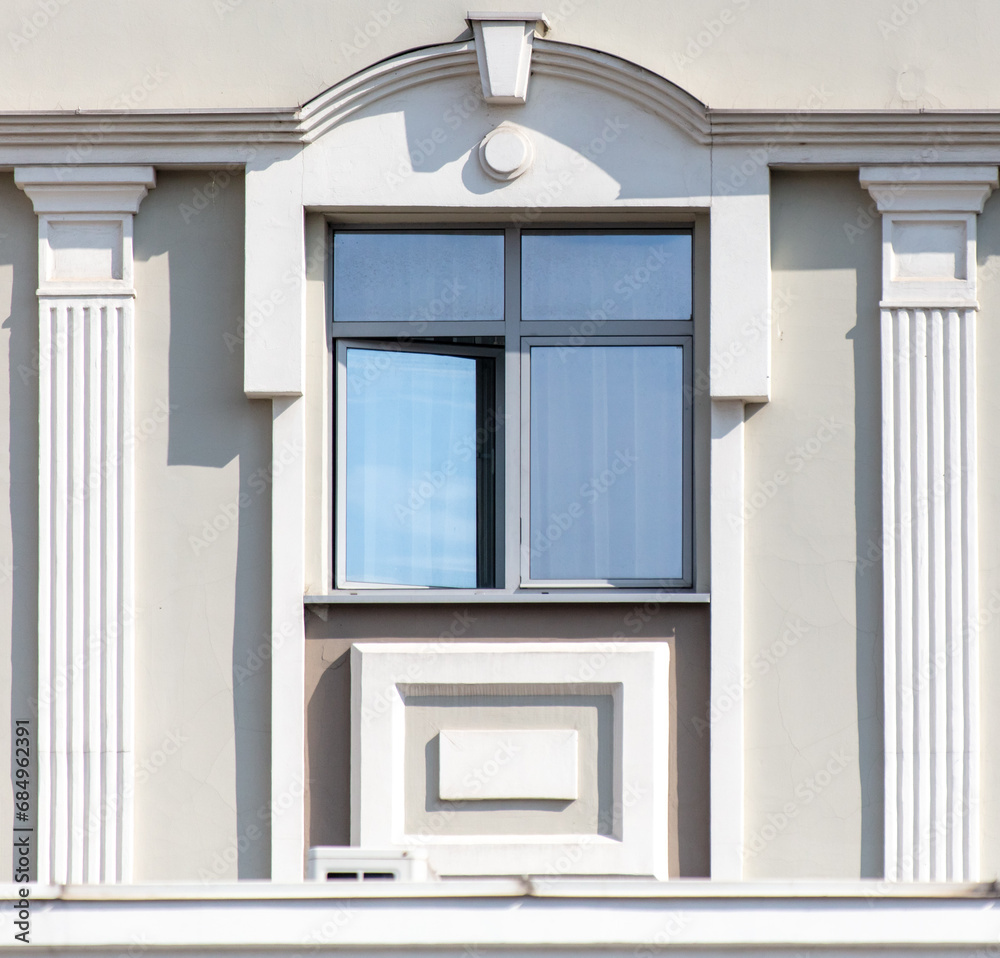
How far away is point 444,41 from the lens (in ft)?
24.6

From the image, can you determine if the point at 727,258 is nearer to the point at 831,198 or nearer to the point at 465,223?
the point at 831,198

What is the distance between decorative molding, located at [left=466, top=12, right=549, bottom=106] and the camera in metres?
7.31

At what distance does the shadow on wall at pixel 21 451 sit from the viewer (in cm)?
735

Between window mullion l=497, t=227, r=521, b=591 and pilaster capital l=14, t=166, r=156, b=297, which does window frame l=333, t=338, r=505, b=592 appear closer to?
window mullion l=497, t=227, r=521, b=591

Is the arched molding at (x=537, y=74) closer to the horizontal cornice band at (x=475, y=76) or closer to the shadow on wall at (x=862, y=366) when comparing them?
the horizontal cornice band at (x=475, y=76)

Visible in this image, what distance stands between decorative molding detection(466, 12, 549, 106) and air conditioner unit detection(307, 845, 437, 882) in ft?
12.3

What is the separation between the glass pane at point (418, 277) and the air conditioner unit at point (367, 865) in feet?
9.23

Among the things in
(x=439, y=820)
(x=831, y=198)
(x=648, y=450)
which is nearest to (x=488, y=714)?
(x=439, y=820)

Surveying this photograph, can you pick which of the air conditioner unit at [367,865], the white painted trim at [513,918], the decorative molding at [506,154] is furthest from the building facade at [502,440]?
the white painted trim at [513,918]

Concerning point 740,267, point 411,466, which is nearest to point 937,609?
point 740,267

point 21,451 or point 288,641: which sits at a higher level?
point 21,451

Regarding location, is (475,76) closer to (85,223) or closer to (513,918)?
(85,223)

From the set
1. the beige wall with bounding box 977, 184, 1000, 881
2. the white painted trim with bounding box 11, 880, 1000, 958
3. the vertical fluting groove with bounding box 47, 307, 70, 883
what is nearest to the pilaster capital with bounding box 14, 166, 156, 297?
the vertical fluting groove with bounding box 47, 307, 70, 883

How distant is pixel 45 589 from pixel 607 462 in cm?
292
